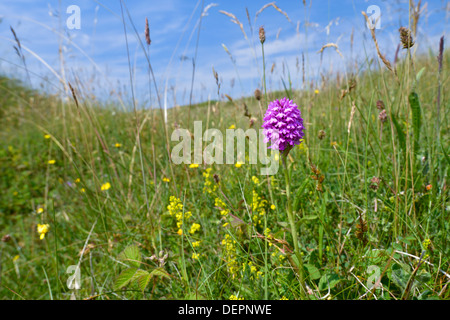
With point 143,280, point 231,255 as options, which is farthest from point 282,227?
point 143,280

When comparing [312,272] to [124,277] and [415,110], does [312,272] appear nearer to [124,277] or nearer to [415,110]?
[124,277]

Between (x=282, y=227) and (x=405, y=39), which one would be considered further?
(x=282, y=227)

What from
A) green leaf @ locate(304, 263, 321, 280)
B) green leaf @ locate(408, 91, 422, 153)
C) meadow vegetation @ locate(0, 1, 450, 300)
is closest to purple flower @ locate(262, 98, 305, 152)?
meadow vegetation @ locate(0, 1, 450, 300)

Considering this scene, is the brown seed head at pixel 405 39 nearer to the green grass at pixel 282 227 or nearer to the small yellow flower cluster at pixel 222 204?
the green grass at pixel 282 227

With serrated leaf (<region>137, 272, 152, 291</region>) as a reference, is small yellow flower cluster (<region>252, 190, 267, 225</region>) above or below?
above

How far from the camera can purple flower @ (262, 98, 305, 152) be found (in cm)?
81

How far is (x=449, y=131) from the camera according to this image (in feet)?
6.33

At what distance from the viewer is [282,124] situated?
31.8 inches

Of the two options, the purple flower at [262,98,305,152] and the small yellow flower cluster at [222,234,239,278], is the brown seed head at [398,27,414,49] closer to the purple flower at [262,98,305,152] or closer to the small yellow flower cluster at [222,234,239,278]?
the purple flower at [262,98,305,152]

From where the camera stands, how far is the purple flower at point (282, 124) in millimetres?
813

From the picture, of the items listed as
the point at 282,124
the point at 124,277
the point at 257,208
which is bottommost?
the point at 124,277

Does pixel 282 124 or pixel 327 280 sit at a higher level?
pixel 282 124
